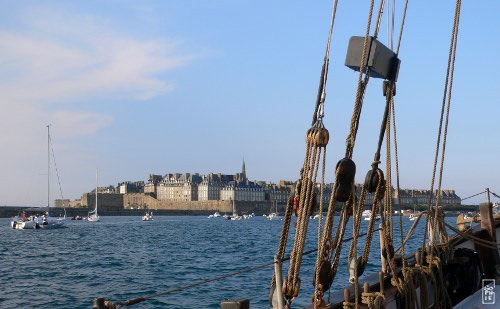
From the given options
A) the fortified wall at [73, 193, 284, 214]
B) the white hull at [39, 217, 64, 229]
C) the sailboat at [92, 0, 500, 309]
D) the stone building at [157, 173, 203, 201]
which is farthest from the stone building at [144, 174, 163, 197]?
the sailboat at [92, 0, 500, 309]

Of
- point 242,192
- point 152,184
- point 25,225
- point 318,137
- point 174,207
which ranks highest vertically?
point 152,184

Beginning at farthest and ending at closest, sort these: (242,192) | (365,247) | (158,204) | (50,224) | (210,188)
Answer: (242,192) → (210,188) → (158,204) → (50,224) → (365,247)

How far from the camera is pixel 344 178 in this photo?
177 inches

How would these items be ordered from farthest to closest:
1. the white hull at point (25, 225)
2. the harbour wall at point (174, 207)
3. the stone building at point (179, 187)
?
the stone building at point (179, 187) < the harbour wall at point (174, 207) < the white hull at point (25, 225)

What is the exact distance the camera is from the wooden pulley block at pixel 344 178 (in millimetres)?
4480

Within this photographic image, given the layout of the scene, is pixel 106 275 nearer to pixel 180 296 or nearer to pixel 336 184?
pixel 180 296

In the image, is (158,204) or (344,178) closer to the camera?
(344,178)

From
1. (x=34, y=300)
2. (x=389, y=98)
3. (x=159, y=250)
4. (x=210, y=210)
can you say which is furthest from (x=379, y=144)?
(x=210, y=210)

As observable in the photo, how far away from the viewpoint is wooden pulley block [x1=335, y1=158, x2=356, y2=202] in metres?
4.48

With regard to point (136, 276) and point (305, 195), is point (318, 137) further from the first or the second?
point (136, 276)

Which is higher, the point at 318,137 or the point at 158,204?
the point at 158,204

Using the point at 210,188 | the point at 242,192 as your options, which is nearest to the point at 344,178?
the point at 210,188

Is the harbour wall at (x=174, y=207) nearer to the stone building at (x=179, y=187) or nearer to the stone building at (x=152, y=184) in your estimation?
the stone building at (x=179, y=187)

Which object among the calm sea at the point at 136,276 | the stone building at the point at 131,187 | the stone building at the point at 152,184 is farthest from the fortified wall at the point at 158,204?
the calm sea at the point at 136,276
